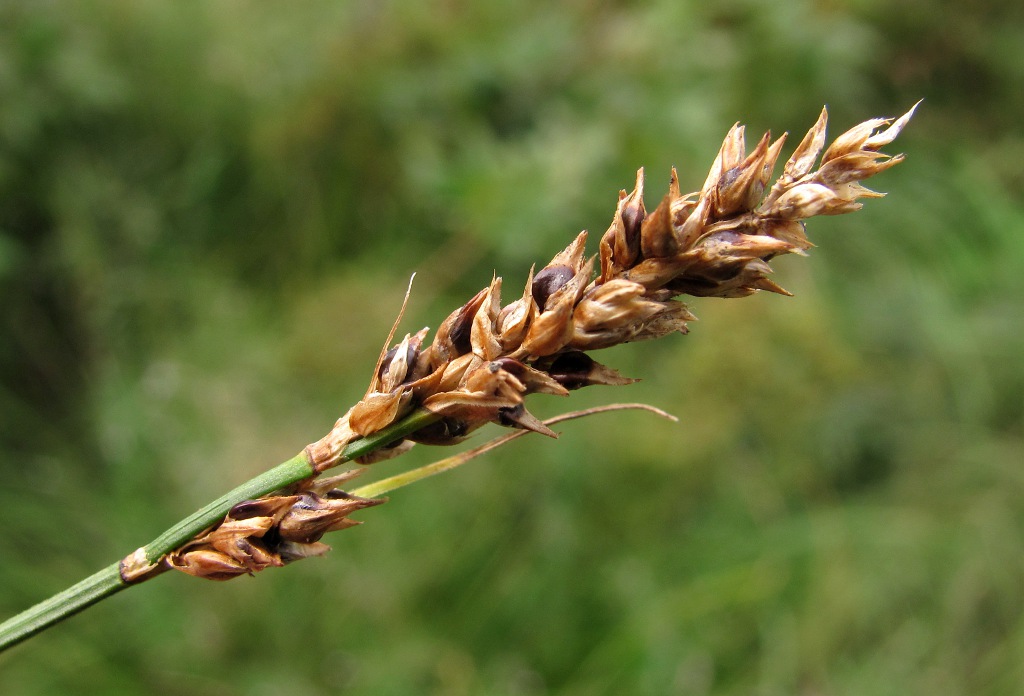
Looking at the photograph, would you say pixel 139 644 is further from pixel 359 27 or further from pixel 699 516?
pixel 359 27

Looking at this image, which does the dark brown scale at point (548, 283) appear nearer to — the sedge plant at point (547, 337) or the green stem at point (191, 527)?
the sedge plant at point (547, 337)

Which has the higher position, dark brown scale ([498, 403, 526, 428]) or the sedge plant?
the sedge plant

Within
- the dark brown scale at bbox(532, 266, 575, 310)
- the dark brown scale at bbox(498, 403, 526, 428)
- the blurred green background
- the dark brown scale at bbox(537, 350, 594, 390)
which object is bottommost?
the dark brown scale at bbox(498, 403, 526, 428)

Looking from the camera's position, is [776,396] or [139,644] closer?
[139,644]

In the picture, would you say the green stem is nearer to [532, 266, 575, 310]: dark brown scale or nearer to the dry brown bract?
the dry brown bract

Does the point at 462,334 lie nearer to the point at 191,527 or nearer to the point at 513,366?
the point at 513,366

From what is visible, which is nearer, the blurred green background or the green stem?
Result: the green stem

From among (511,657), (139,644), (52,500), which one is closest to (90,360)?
(52,500)

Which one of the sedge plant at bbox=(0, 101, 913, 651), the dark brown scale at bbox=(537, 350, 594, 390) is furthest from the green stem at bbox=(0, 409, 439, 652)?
the dark brown scale at bbox=(537, 350, 594, 390)
